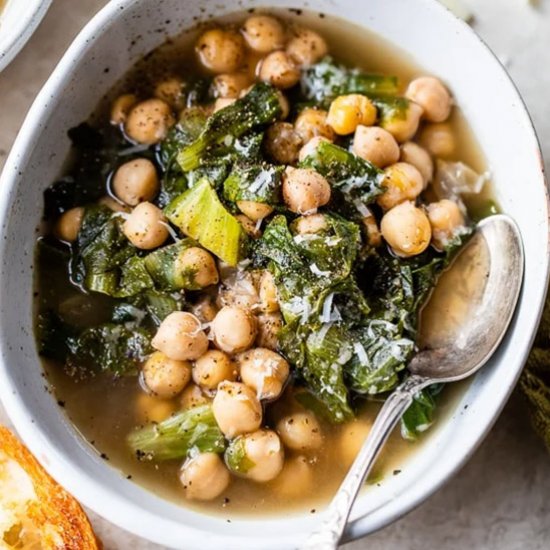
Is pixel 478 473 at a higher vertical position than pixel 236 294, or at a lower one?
lower

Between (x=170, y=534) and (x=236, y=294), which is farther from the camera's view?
(x=236, y=294)

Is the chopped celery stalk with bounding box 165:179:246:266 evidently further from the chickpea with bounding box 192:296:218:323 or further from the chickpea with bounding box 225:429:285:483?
the chickpea with bounding box 225:429:285:483

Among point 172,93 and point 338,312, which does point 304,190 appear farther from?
point 172,93

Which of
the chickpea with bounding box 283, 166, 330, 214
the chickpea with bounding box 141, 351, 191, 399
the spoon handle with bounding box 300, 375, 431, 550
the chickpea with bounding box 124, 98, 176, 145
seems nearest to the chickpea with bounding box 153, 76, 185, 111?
the chickpea with bounding box 124, 98, 176, 145

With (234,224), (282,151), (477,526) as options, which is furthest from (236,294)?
(477,526)

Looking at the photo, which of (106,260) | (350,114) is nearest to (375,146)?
(350,114)

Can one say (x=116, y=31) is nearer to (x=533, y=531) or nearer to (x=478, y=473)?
(x=478, y=473)

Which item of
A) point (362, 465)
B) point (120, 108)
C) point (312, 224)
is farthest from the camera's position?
point (120, 108)
